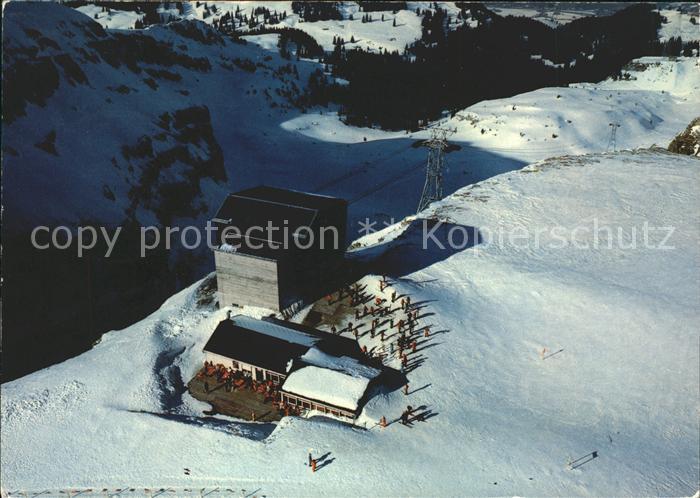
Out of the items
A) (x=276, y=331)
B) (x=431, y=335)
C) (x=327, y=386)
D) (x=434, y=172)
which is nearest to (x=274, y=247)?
(x=276, y=331)

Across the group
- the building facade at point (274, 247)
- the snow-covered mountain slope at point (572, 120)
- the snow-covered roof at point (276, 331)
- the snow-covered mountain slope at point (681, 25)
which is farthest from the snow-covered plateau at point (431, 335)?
the snow-covered mountain slope at point (681, 25)

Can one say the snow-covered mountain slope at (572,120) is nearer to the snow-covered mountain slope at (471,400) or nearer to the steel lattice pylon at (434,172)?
the steel lattice pylon at (434,172)

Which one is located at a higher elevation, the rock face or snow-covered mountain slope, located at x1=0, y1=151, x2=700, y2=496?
the rock face

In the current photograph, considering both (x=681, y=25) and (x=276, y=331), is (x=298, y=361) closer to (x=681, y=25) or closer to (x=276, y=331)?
(x=276, y=331)

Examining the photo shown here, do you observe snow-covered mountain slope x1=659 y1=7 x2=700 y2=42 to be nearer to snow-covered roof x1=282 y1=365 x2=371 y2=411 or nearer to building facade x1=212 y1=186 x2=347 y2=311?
building facade x1=212 y1=186 x2=347 y2=311

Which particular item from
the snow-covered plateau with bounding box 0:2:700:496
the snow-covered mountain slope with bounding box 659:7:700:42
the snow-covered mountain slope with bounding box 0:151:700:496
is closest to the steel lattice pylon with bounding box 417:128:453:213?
the snow-covered plateau with bounding box 0:2:700:496

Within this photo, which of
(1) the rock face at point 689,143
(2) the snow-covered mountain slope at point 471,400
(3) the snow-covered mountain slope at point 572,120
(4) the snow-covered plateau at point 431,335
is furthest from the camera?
(3) the snow-covered mountain slope at point 572,120
